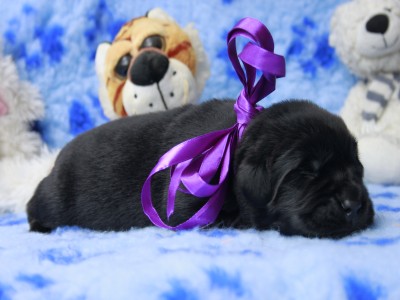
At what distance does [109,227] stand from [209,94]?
1.61 m

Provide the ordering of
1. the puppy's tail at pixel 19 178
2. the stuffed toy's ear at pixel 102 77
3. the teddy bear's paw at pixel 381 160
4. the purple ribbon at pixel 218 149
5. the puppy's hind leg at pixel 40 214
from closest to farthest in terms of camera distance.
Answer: the purple ribbon at pixel 218 149 → the puppy's hind leg at pixel 40 214 → the teddy bear's paw at pixel 381 160 → the puppy's tail at pixel 19 178 → the stuffed toy's ear at pixel 102 77

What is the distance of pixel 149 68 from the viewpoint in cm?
251

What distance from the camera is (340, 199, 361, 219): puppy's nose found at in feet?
4.89

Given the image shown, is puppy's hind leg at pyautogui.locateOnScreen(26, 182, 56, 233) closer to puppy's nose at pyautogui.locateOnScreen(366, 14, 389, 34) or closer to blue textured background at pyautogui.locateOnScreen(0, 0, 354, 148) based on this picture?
blue textured background at pyautogui.locateOnScreen(0, 0, 354, 148)

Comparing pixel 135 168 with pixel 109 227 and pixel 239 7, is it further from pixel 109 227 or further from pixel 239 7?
pixel 239 7

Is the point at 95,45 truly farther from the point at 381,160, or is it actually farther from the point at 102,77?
the point at 381,160

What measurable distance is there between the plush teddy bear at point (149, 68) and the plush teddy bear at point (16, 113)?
2.12ft

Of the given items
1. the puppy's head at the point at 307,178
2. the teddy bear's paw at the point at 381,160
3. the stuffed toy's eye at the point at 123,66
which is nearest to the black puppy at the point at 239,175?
the puppy's head at the point at 307,178

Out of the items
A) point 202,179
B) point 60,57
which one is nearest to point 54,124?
point 60,57

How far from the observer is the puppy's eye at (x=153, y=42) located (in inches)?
103

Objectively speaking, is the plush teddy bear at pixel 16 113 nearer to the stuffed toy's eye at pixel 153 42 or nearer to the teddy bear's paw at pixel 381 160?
the stuffed toy's eye at pixel 153 42

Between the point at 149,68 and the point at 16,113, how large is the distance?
3.49ft

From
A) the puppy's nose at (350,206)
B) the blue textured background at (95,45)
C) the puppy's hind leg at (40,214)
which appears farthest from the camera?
the blue textured background at (95,45)

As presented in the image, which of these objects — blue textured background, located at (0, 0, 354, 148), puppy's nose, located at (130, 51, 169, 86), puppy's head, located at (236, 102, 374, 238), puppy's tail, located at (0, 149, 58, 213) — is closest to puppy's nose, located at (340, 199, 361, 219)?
puppy's head, located at (236, 102, 374, 238)
